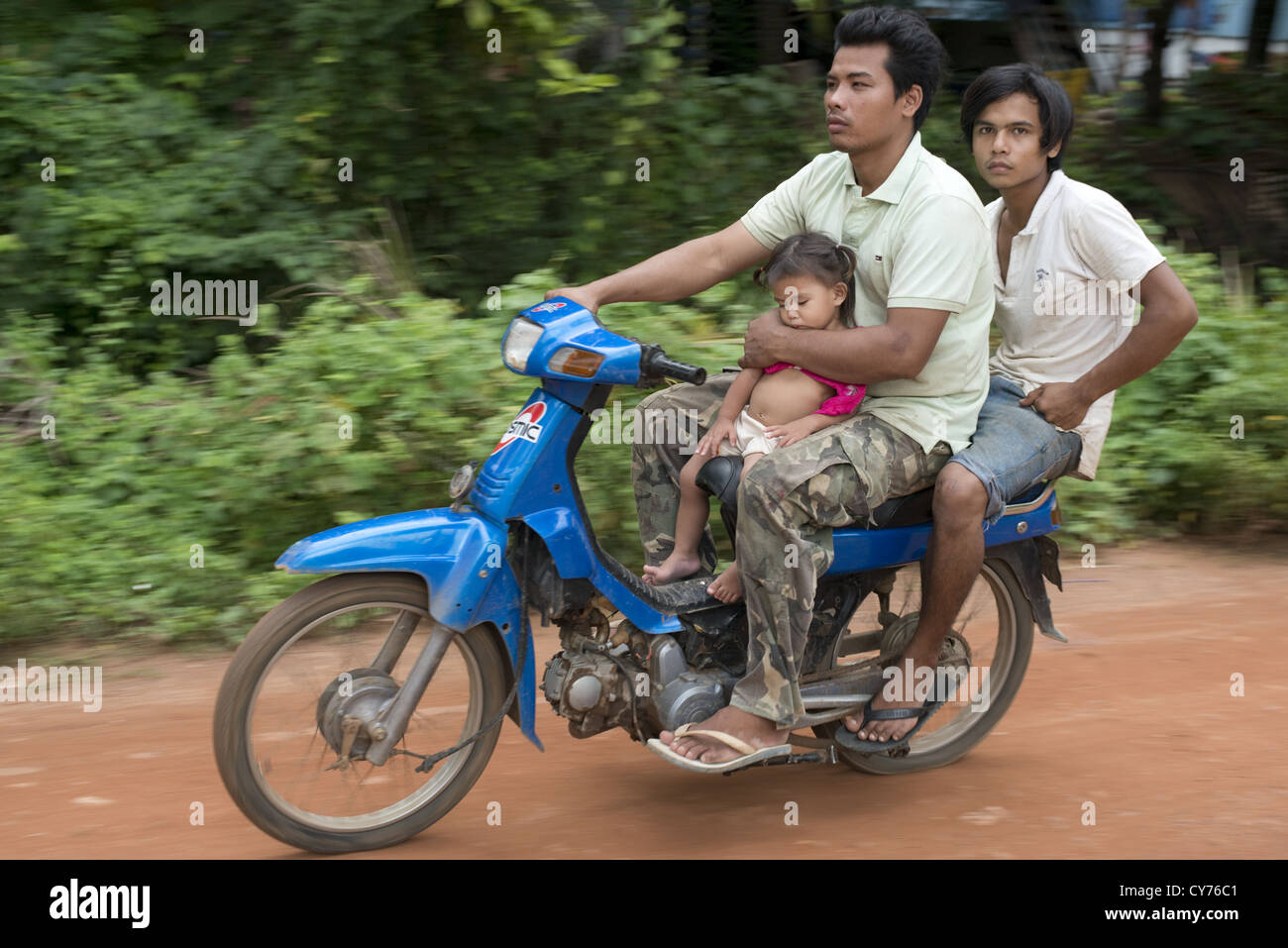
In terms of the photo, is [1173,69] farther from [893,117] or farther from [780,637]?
[780,637]

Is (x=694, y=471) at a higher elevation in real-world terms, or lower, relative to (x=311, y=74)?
lower

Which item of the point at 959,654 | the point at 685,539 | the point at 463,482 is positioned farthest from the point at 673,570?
the point at 959,654

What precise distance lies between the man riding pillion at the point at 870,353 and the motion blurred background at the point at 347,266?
2.03 meters

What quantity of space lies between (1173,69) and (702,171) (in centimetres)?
412

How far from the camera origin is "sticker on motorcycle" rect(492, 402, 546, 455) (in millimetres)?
3447

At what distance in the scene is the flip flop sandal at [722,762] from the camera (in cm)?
346

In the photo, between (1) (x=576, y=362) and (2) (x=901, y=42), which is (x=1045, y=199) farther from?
(1) (x=576, y=362)

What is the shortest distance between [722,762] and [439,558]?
897 mm

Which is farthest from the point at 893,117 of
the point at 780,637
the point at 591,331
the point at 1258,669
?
the point at 1258,669

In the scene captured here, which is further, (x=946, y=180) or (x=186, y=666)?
(x=186, y=666)

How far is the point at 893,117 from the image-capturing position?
11.6ft

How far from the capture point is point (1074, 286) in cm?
385

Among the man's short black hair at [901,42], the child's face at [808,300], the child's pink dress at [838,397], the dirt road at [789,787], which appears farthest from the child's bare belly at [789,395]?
the dirt road at [789,787]

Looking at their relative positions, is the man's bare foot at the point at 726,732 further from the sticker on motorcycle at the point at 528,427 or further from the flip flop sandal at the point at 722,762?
the sticker on motorcycle at the point at 528,427
